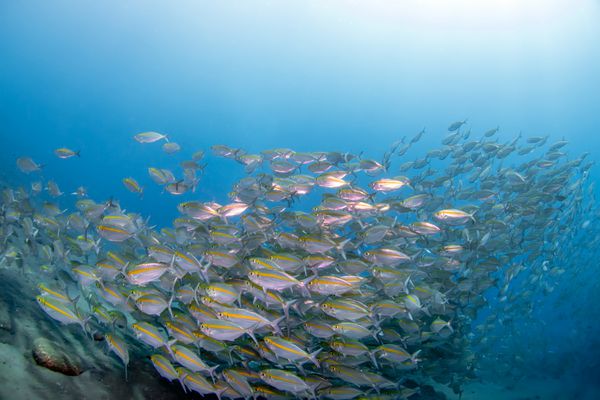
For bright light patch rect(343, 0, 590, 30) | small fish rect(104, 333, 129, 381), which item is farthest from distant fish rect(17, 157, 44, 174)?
bright light patch rect(343, 0, 590, 30)

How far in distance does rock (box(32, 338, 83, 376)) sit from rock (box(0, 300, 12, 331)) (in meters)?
0.51

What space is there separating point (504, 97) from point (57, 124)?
152 metres

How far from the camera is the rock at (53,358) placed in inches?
164

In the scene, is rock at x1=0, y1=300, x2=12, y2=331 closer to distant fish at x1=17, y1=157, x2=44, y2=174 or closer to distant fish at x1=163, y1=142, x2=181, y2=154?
distant fish at x1=17, y1=157, x2=44, y2=174

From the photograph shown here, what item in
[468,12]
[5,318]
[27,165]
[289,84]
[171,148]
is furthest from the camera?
[289,84]

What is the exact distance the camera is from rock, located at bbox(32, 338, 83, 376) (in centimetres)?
416

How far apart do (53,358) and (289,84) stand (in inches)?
4435

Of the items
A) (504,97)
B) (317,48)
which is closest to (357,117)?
(317,48)

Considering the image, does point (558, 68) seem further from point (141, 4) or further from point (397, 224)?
point (141, 4)

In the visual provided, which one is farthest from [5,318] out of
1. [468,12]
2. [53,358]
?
[468,12]

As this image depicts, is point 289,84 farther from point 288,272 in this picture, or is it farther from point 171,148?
point 288,272

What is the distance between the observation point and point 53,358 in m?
4.23

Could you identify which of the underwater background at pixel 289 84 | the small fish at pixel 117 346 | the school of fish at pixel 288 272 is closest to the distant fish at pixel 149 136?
the school of fish at pixel 288 272

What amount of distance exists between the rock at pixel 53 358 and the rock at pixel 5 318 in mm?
514
